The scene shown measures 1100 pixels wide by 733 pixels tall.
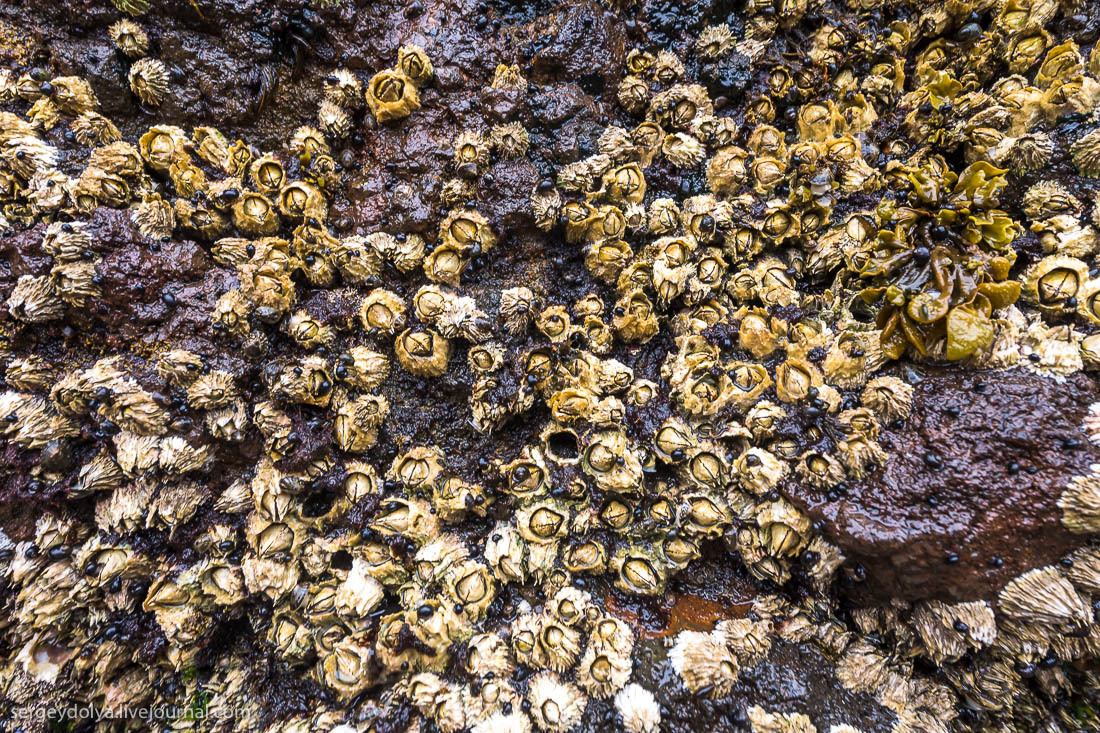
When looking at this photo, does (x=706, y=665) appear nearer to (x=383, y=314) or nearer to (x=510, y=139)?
(x=383, y=314)

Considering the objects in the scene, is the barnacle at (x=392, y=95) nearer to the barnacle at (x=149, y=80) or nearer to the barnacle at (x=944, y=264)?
the barnacle at (x=149, y=80)

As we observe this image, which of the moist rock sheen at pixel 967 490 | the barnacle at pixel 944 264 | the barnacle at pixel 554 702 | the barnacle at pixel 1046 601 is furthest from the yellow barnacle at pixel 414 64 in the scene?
the barnacle at pixel 1046 601

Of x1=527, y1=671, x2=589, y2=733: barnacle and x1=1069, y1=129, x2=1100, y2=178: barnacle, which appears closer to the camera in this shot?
x1=527, y1=671, x2=589, y2=733: barnacle

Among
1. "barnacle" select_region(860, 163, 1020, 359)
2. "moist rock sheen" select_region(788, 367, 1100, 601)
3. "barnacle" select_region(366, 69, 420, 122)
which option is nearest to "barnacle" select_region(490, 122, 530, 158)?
"barnacle" select_region(366, 69, 420, 122)

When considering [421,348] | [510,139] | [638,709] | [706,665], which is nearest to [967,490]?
[706,665]

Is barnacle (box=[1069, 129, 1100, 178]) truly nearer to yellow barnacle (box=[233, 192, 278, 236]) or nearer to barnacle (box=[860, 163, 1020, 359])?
barnacle (box=[860, 163, 1020, 359])

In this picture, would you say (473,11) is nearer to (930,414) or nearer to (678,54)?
(678,54)
